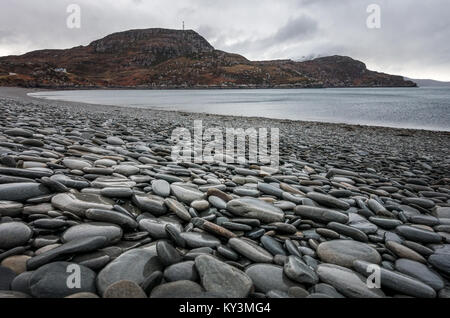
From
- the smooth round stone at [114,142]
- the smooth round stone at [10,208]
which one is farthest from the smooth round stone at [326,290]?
the smooth round stone at [114,142]

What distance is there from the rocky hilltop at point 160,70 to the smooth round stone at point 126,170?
86.1m

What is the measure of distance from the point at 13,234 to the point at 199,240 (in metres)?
1.37

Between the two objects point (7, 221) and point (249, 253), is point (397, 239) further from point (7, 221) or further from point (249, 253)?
point (7, 221)

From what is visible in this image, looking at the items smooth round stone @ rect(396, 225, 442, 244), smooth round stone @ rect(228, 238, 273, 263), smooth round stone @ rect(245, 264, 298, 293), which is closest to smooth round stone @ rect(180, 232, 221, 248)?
smooth round stone @ rect(228, 238, 273, 263)

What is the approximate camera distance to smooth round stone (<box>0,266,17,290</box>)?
1.47 metres

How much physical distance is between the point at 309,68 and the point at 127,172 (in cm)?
19847

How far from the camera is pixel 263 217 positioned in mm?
2633

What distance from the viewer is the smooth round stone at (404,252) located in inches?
87.4

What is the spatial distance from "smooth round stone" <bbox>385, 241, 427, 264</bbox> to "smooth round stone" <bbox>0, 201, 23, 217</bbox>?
336 centimetres

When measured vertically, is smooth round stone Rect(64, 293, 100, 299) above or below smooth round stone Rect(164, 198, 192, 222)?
below

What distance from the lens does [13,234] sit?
5.92 ft

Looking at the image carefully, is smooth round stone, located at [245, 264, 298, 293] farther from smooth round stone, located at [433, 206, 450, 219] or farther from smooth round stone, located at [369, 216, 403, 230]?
smooth round stone, located at [433, 206, 450, 219]

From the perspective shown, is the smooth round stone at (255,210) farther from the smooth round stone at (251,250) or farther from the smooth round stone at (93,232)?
the smooth round stone at (93,232)
